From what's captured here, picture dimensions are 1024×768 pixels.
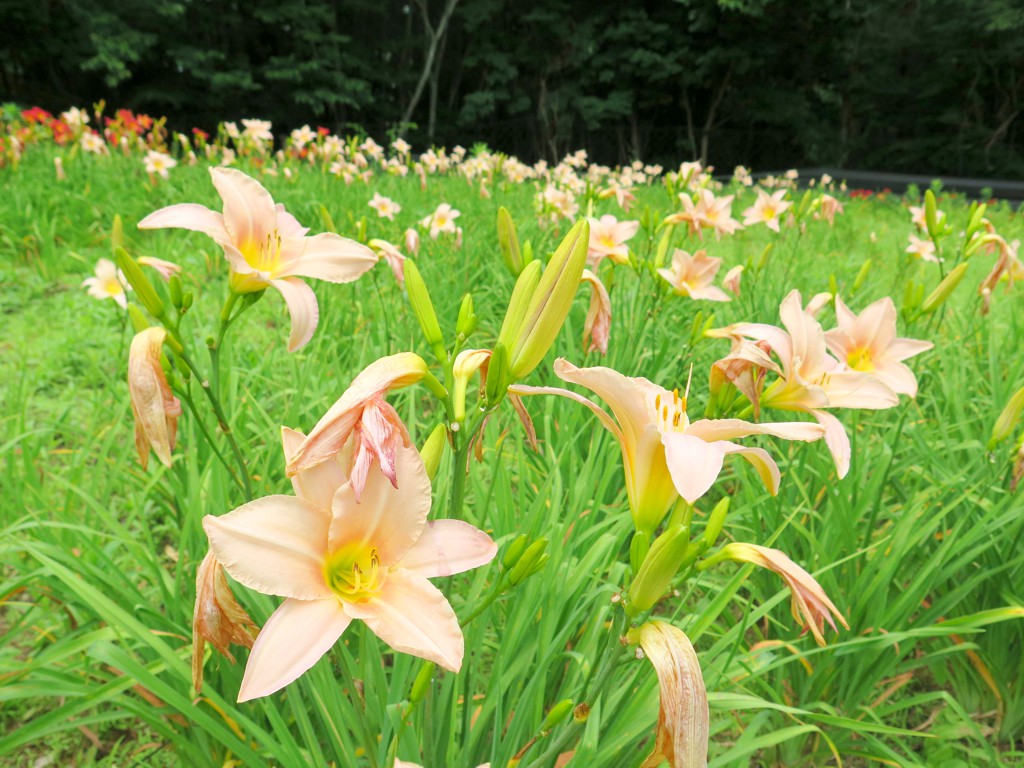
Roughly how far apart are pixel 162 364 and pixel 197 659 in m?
0.38

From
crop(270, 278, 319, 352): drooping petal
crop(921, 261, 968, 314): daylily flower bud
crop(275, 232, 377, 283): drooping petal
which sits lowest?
crop(921, 261, 968, 314): daylily flower bud

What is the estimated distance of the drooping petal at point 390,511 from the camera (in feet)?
2.02

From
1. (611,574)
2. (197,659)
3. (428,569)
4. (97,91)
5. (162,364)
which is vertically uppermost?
(97,91)

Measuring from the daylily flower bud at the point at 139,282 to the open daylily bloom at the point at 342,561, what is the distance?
39 centimetres

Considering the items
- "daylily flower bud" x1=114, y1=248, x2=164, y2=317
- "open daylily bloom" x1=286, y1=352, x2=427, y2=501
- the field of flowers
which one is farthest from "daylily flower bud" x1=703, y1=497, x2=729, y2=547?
"daylily flower bud" x1=114, y1=248, x2=164, y2=317

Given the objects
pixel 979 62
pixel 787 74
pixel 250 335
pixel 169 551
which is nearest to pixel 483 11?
pixel 787 74

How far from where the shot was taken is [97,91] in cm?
1462

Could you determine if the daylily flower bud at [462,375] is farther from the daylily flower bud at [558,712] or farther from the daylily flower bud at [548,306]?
the daylily flower bud at [558,712]

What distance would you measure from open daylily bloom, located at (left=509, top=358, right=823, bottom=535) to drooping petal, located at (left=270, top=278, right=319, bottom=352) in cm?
36

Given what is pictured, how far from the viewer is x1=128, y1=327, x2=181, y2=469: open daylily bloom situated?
0.80 m

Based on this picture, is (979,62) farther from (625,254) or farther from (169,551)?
(169,551)

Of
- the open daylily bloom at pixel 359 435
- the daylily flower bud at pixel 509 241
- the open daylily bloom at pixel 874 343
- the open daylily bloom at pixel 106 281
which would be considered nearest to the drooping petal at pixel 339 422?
the open daylily bloom at pixel 359 435

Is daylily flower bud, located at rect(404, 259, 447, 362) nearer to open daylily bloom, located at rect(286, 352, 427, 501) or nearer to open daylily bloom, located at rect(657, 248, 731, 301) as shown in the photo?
open daylily bloom, located at rect(286, 352, 427, 501)

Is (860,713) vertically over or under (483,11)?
under
